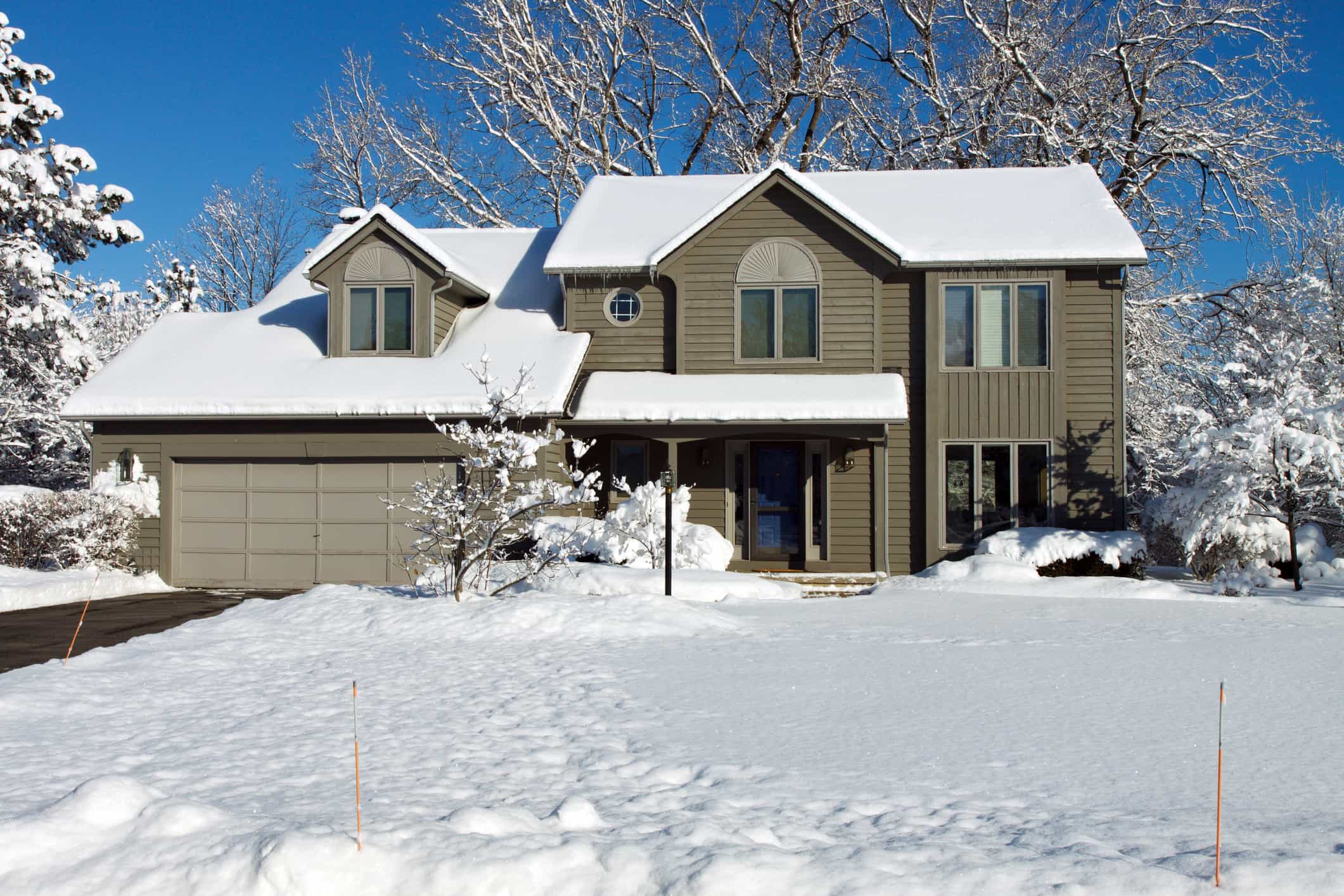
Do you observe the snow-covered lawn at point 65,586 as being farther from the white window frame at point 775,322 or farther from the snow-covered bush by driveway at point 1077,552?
the snow-covered bush by driveway at point 1077,552

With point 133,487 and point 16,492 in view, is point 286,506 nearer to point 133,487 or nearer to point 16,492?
point 133,487

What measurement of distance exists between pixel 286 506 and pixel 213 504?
3.60ft

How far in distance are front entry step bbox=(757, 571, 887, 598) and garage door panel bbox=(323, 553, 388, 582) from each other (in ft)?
17.7

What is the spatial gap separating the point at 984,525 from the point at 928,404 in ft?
6.43

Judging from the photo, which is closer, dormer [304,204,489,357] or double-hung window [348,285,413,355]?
dormer [304,204,489,357]

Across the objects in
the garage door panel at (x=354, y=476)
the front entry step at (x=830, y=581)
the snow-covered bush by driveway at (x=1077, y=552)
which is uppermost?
the garage door panel at (x=354, y=476)

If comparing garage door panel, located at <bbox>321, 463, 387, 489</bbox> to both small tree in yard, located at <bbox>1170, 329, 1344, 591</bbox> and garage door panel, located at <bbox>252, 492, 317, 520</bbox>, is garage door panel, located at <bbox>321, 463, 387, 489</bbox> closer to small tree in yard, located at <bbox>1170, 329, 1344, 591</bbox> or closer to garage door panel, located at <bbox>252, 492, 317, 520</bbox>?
garage door panel, located at <bbox>252, 492, 317, 520</bbox>

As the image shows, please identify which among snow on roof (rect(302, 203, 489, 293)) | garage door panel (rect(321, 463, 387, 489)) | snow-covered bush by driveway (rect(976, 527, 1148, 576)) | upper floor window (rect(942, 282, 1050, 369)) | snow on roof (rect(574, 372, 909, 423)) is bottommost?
snow-covered bush by driveway (rect(976, 527, 1148, 576))

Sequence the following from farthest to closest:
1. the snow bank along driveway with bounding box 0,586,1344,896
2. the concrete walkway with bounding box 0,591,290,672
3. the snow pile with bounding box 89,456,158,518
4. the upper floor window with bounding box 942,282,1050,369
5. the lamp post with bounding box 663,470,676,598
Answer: the upper floor window with bounding box 942,282,1050,369, the snow pile with bounding box 89,456,158,518, the lamp post with bounding box 663,470,676,598, the concrete walkway with bounding box 0,591,290,672, the snow bank along driveway with bounding box 0,586,1344,896

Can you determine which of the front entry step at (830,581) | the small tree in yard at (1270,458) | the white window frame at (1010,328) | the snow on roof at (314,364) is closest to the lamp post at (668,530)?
the front entry step at (830,581)

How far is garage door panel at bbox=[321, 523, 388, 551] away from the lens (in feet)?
48.1

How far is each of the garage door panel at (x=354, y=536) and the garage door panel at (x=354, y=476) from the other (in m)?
0.55

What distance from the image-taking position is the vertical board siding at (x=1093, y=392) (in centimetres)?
1488

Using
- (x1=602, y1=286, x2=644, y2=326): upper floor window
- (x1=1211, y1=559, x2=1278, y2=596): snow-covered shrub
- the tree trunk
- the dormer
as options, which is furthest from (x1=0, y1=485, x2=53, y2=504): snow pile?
the tree trunk
